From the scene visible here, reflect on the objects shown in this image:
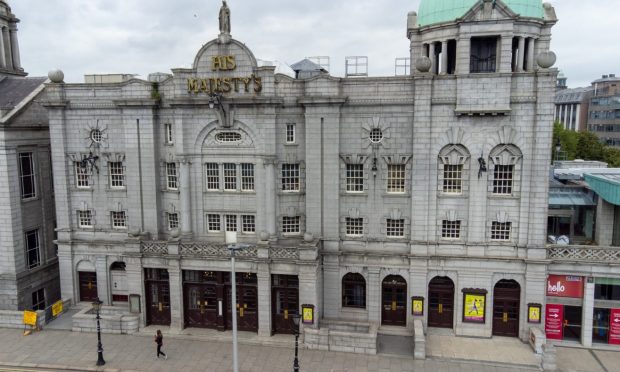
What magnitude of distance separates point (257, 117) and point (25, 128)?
19270mm

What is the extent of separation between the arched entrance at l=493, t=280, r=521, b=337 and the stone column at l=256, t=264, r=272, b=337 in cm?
1577

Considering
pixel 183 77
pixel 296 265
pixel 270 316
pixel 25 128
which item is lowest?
pixel 270 316

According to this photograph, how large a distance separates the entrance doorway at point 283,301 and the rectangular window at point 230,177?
740 centimetres

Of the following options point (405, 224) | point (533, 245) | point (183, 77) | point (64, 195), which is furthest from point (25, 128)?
point (533, 245)

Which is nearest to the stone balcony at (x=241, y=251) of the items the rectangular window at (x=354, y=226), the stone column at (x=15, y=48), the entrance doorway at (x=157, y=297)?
the entrance doorway at (x=157, y=297)

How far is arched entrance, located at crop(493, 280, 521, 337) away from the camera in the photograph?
32406 millimetres

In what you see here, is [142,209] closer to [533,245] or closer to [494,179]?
[494,179]

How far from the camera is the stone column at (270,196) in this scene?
33.8m

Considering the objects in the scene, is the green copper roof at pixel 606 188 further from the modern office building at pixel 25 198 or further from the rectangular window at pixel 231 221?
the modern office building at pixel 25 198

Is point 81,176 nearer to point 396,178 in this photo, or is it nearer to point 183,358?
point 183,358

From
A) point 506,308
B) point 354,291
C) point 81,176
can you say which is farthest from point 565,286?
point 81,176

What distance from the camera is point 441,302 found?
110ft

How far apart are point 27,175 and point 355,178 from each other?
2666 cm

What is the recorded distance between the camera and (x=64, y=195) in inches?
1469
